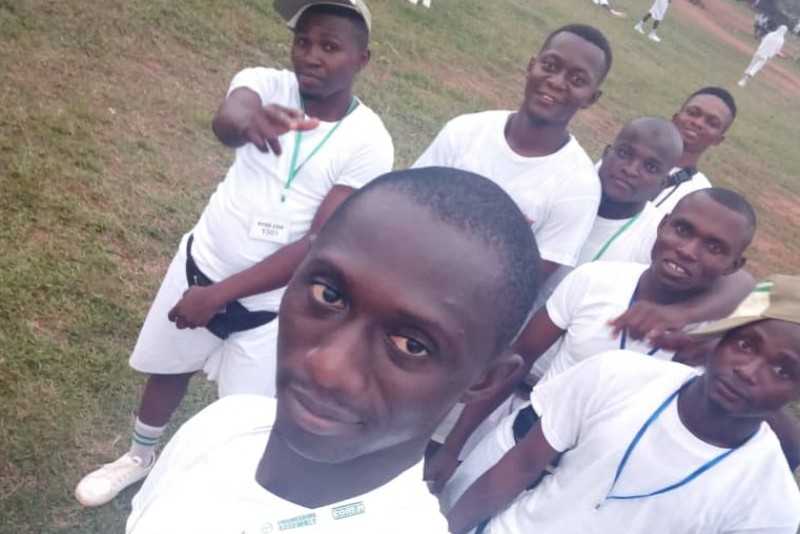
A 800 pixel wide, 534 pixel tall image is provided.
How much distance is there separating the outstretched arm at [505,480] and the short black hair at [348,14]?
125 centimetres

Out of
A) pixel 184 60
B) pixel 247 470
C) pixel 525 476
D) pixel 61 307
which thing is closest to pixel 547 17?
pixel 184 60

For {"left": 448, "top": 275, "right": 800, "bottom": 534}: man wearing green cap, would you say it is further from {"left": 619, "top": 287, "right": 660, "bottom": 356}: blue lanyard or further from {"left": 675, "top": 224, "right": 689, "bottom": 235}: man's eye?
{"left": 675, "top": 224, "right": 689, "bottom": 235}: man's eye

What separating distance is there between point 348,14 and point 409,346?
1540 mm

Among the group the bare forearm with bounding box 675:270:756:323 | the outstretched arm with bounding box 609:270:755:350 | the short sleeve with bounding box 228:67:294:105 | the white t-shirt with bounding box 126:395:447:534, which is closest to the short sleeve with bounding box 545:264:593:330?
the outstretched arm with bounding box 609:270:755:350

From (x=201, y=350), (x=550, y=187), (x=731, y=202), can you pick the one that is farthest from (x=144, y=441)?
(x=731, y=202)

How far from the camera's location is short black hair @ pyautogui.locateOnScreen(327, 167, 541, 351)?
1.12 m

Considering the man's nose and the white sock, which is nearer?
the man's nose

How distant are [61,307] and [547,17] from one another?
38.1 ft

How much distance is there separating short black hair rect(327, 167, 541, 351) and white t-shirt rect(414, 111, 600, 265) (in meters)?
1.35

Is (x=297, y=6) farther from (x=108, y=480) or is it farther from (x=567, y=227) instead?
(x=108, y=480)

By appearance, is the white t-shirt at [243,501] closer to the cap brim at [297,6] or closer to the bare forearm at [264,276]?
the bare forearm at [264,276]

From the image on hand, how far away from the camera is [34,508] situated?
2.65 meters

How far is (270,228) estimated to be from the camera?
2367 mm

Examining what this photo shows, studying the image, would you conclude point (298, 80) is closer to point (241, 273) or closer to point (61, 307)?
point (241, 273)
